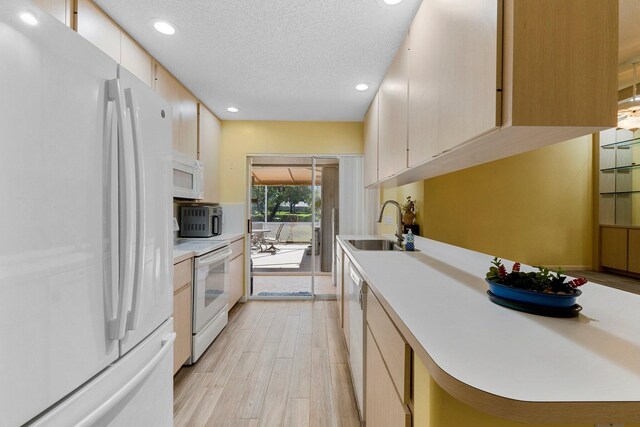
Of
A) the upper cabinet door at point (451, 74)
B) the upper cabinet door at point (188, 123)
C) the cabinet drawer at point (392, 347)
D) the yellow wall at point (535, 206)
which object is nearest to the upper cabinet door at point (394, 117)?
the upper cabinet door at point (451, 74)

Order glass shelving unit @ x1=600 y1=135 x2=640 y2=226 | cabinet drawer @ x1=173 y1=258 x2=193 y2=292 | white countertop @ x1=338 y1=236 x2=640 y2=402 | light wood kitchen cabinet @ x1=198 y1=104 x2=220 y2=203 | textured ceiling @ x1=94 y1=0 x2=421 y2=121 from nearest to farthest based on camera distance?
1. white countertop @ x1=338 y1=236 x2=640 y2=402
2. textured ceiling @ x1=94 y1=0 x2=421 y2=121
3. cabinet drawer @ x1=173 y1=258 x2=193 y2=292
4. glass shelving unit @ x1=600 y1=135 x2=640 y2=226
5. light wood kitchen cabinet @ x1=198 y1=104 x2=220 y2=203

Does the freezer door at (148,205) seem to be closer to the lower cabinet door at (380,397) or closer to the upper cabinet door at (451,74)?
the lower cabinet door at (380,397)

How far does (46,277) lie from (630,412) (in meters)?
1.18

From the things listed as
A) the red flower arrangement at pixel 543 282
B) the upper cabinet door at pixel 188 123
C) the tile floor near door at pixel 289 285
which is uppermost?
the upper cabinet door at pixel 188 123

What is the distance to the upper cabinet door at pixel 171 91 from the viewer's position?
2396 mm

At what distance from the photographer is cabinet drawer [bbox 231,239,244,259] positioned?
3.51 m

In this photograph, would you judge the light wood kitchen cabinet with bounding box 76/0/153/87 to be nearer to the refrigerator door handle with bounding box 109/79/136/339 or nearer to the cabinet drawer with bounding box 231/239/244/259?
the refrigerator door handle with bounding box 109/79/136/339

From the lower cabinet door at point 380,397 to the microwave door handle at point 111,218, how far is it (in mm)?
891

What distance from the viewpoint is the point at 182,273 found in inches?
86.7

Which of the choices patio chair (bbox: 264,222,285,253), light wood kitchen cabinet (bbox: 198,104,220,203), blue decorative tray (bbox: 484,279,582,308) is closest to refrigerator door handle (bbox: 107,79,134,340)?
blue decorative tray (bbox: 484,279,582,308)

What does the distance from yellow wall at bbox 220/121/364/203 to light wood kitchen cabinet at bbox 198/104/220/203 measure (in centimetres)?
15

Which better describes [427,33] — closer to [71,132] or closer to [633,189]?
[71,132]

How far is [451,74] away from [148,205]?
128 cm

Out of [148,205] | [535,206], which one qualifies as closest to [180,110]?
[148,205]
